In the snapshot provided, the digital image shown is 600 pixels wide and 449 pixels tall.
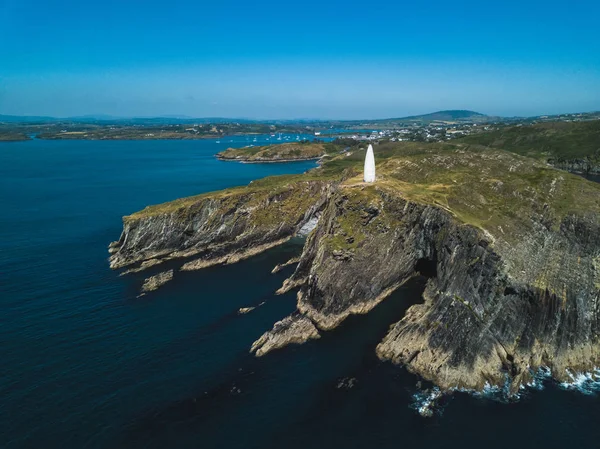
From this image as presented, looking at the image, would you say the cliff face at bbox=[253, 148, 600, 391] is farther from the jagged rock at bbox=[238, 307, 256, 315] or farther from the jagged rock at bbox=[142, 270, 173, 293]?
the jagged rock at bbox=[142, 270, 173, 293]

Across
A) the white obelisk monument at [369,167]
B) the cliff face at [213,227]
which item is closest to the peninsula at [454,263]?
the cliff face at [213,227]

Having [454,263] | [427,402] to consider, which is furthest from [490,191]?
[427,402]

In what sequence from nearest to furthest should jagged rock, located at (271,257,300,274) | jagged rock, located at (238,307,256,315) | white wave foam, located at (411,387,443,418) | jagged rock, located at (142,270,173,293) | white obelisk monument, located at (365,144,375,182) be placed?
white wave foam, located at (411,387,443,418), jagged rock, located at (238,307,256,315), jagged rock, located at (142,270,173,293), white obelisk monument, located at (365,144,375,182), jagged rock, located at (271,257,300,274)

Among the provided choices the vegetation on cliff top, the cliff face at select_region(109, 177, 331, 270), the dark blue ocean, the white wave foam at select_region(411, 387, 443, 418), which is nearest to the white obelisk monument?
the vegetation on cliff top

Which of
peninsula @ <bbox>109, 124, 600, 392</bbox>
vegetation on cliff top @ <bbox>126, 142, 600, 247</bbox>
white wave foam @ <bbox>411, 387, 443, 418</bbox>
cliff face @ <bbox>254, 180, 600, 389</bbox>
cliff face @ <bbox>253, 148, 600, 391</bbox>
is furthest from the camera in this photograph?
vegetation on cliff top @ <bbox>126, 142, 600, 247</bbox>

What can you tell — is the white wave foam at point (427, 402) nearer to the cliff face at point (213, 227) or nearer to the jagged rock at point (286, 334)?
the jagged rock at point (286, 334)

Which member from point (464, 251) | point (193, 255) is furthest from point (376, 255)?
point (193, 255)
